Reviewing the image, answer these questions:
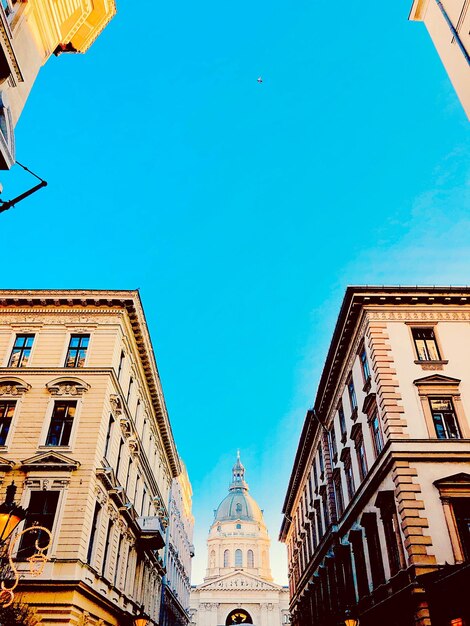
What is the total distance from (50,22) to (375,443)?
1993 centimetres

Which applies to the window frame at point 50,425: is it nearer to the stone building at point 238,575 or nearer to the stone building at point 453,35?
the stone building at point 453,35

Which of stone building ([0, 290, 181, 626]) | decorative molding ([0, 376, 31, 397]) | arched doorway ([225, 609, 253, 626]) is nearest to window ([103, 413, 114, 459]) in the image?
stone building ([0, 290, 181, 626])

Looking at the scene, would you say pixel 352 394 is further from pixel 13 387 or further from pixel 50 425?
pixel 13 387

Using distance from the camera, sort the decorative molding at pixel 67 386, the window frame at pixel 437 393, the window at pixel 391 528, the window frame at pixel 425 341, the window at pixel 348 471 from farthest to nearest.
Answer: the window at pixel 348 471, the decorative molding at pixel 67 386, the window frame at pixel 425 341, the window frame at pixel 437 393, the window at pixel 391 528

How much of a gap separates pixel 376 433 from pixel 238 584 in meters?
98.8

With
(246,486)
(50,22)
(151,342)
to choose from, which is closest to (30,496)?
(151,342)

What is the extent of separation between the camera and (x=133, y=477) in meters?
30.2

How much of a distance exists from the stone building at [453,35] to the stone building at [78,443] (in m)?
17.9

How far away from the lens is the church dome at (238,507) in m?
138

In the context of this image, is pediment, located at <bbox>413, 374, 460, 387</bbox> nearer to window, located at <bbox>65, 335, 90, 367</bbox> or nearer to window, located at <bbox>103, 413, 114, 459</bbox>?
window, located at <bbox>103, 413, 114, 459</bbox>

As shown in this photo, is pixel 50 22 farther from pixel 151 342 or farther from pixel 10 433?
pixel 151 342

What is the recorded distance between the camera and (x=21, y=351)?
85.6 ft

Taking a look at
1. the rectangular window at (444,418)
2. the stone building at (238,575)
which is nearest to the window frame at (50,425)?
the rectangular window at (444,418)

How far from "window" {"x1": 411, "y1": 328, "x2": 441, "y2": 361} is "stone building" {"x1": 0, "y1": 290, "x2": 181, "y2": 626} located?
14178 millimetres
